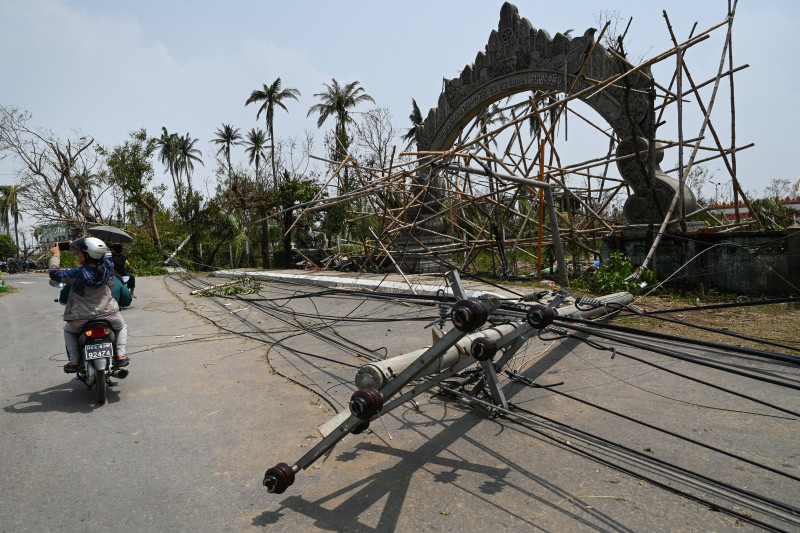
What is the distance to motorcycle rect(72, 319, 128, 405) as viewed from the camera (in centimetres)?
534

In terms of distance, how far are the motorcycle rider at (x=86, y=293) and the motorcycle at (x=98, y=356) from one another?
8 cm

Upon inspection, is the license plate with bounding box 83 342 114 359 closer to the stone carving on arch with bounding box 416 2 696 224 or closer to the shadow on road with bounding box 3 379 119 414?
the shadow on road with bounding box 3 379 119 414

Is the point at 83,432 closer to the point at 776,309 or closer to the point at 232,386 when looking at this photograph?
the point at 232,386

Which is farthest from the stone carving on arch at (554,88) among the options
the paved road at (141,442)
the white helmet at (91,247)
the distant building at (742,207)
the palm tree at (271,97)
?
the palm tree at (271,97)

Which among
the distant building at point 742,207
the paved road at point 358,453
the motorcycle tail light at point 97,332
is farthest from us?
the distant building at point 742,207

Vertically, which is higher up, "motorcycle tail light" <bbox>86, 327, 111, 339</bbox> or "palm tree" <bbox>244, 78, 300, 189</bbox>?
"palm tree" <bbox>244, 78, 300, 189</bbox>

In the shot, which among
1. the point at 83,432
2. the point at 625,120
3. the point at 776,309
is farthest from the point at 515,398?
the point at 625,120

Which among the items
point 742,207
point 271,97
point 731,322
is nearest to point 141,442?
point 731,322

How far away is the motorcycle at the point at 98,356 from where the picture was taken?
210 inches

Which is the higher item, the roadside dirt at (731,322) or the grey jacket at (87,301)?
the grey jacket at (87,301)

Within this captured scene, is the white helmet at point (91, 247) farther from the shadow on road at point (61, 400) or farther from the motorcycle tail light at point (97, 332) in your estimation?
the shadow on road at point (61, 400)

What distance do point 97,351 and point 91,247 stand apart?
1.11 m

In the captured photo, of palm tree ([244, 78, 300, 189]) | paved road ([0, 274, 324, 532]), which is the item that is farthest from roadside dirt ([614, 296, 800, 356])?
palm tree ([244, 78, 300, 189])

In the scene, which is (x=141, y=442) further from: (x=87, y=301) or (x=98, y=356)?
(x=87, y=301)
